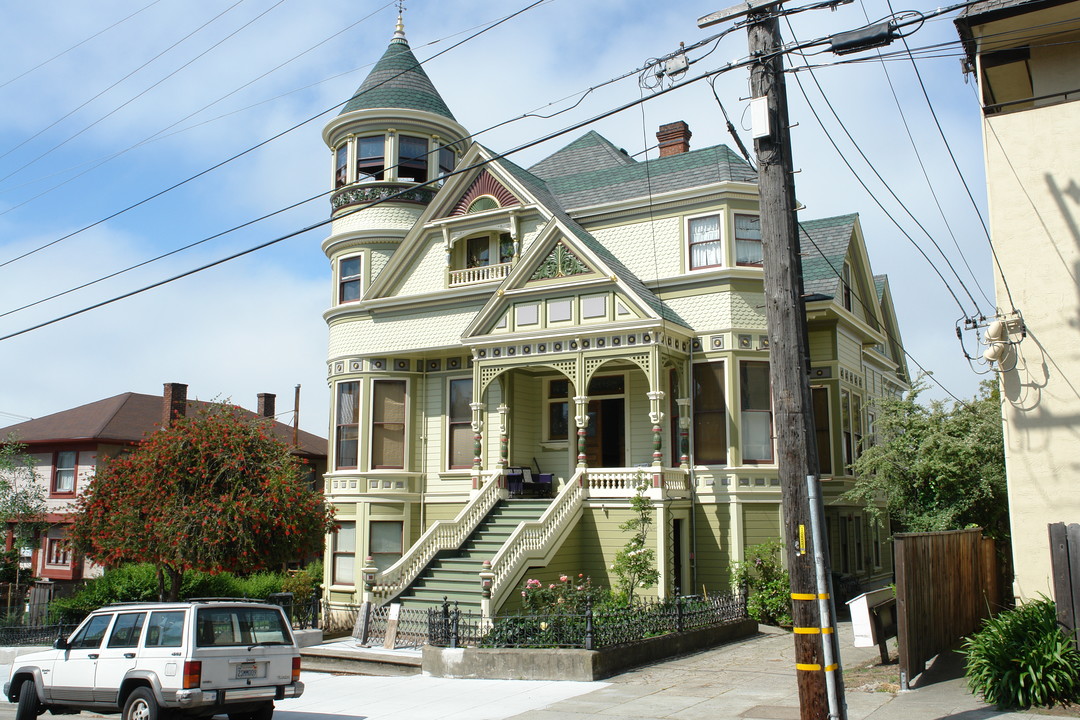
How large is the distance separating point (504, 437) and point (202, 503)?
295 inches

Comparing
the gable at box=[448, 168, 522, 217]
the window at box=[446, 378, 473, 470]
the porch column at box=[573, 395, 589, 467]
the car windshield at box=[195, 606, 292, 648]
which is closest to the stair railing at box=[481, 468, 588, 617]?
the porch column at box=[573, 395, 589, 467]

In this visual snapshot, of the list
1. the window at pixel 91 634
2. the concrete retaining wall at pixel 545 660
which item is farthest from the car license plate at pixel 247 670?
the concrete retaining wall at pixel 545 660

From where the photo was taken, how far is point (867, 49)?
10.8 meters

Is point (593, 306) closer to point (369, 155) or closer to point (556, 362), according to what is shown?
point (556, 362)

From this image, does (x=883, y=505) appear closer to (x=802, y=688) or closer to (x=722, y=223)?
(x=722, y=223)

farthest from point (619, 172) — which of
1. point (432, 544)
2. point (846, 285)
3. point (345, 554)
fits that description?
point (345, 554)

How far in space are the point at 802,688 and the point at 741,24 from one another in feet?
24.1

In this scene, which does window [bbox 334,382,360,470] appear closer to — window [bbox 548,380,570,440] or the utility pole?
window [bbox 548,380,570,440]

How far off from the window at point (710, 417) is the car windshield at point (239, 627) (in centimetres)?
1238

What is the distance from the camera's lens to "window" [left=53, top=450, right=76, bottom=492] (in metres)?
40.9

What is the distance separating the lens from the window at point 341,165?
92.8 feet

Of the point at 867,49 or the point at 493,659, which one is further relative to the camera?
the point at 493,659

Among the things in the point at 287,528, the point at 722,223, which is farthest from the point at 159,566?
the point at 722,223

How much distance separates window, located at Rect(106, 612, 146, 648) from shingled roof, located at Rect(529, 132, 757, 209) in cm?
1617
